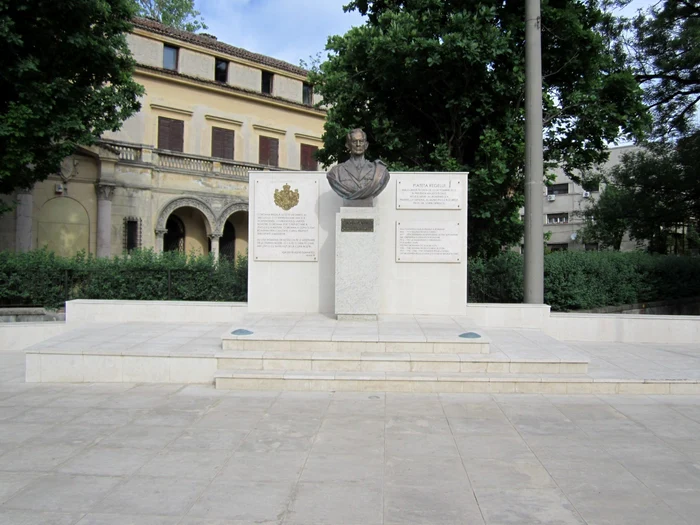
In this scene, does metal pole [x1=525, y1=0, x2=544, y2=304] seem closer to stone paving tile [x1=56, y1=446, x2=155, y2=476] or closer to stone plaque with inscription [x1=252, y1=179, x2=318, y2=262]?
stone plaque with inscription [x1=252, y1=179, x2=318, y2=262]

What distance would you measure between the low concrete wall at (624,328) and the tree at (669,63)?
975 centimetres

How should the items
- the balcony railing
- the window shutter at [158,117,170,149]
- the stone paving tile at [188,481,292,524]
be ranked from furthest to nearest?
1. the window shutter at [158,117,170,149]
2. the balcony railing
3. the stone paving tile at [188,481,292,524]

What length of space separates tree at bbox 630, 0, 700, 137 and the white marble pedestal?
12577 mm

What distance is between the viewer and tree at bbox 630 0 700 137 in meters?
16.8

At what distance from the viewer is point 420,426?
5344 mm

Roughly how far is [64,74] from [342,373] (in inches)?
436

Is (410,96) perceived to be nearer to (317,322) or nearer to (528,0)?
(528,0)

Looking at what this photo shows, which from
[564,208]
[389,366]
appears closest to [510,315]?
[389,366]

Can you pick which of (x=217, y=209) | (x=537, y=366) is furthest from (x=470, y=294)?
(x=217, y=209)

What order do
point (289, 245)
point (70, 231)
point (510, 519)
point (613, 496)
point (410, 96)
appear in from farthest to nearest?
point (70, 231)
point (410, 96)
point (289, 245)
point (613, 496)
point (510, 519)

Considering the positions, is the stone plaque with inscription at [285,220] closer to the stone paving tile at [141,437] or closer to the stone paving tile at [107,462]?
the stone paving tile at [141,437]

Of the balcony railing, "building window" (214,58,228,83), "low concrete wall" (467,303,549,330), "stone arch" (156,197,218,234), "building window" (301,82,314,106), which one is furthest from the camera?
"building window" (301,82,314,106)

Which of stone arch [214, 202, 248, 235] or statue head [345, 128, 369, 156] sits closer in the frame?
statue head [345, 128, 369, 156]

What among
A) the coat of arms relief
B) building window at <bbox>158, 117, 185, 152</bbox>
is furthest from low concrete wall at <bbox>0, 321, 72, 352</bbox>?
building window at <bbox>158, 117, 185, 152</bbox>
